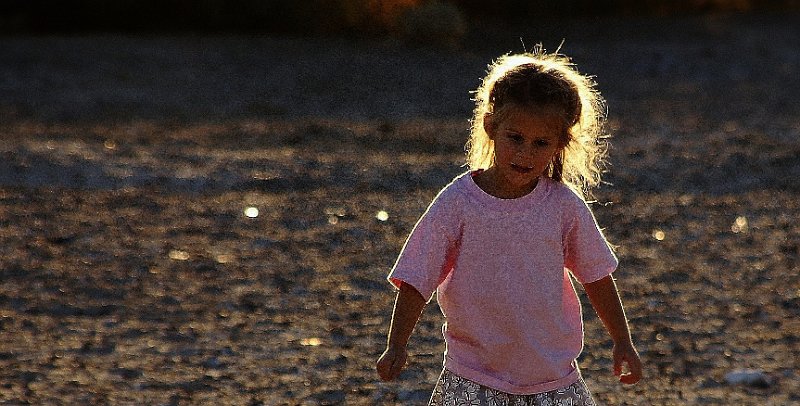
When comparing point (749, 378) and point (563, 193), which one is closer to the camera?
point (563, 193)

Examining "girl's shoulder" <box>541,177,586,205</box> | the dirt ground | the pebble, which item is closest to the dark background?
the dirt ground

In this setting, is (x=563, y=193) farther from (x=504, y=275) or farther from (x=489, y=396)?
(x=489, y=396)

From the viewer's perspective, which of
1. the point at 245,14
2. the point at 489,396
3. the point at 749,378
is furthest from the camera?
the point at 245,14

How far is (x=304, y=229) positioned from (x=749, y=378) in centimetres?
360

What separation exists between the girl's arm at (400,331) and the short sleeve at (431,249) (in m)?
0.03

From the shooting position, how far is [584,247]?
3.40m

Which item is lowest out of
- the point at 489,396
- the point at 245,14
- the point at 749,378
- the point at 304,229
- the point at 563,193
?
the point at 245,14

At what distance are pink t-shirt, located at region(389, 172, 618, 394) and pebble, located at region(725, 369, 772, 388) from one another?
211 cm

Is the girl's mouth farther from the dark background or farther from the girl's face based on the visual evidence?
the dark background

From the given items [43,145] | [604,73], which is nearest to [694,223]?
[43,145]

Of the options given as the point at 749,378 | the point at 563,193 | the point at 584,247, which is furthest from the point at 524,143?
the point at 749,378

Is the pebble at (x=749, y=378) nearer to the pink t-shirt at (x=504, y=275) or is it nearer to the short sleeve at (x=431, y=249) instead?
the pink t-shirt at (x=504, y=275)

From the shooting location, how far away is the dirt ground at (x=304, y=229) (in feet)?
17.8


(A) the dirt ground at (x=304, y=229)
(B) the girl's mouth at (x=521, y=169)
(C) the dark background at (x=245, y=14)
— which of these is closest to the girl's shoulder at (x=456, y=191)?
(B) the girl's mouth at (x=521, y=169)
